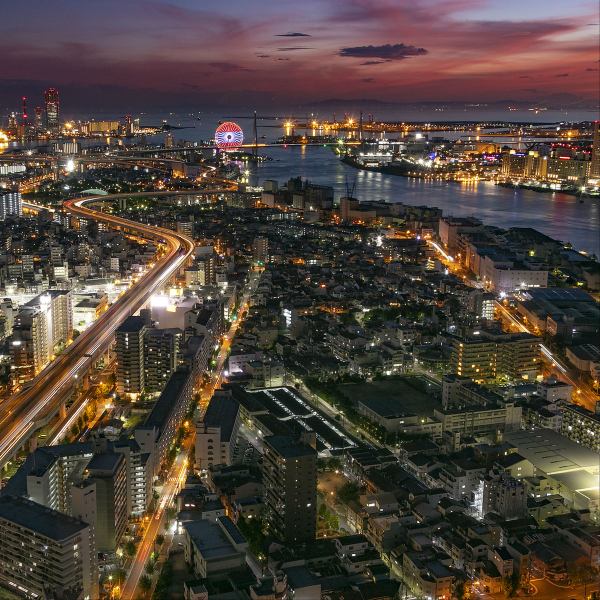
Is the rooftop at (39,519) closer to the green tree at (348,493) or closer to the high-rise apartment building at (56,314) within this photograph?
the green tree at (348,493)

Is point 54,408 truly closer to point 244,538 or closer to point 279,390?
point 279,390

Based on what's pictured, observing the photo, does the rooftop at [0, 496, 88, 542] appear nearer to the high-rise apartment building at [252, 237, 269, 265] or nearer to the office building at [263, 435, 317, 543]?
the office building at [263, 435, 317, 543]

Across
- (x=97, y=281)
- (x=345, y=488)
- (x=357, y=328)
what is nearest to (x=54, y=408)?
(x=345, y=488)

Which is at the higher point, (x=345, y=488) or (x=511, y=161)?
(x=511, y=161)

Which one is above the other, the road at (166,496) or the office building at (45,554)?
the office building at (45,554)

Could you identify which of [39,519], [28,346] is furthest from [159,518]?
[28,346]

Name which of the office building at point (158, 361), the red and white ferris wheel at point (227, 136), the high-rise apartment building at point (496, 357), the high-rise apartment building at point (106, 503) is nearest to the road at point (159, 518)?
the high-rise apartment building at point (106, 503)

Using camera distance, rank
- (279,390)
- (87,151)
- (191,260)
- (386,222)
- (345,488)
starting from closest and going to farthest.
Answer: (345,488) < (279,390) < (191,260) < (386,222) < (87,151)
